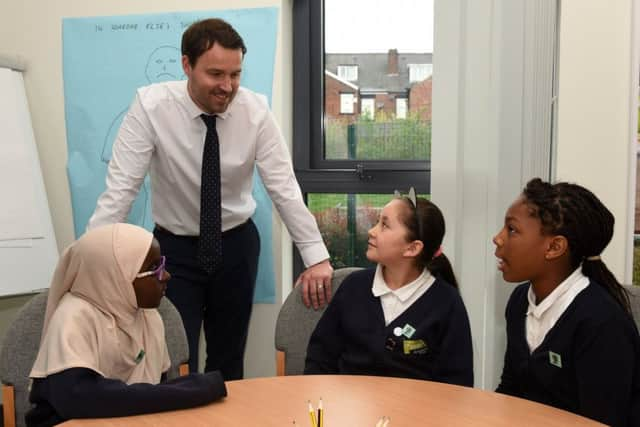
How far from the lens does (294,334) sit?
222 centimetres

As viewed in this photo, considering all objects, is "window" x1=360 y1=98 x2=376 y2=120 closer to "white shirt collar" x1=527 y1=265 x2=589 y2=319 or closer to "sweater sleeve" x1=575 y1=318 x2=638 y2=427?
"white shirt collar" x1=527 y1=265 x2=589 y2=319

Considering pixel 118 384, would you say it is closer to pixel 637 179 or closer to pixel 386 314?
pixel 386 314

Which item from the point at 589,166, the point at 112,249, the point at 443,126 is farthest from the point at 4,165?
the point at 589,166

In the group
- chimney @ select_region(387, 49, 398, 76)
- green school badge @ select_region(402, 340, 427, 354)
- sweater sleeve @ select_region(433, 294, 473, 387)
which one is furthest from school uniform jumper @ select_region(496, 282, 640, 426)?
chimney @ select_region(387, 49, 398, 76)

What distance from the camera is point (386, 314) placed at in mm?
2064

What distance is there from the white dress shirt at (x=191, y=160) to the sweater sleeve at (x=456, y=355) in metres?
0.62

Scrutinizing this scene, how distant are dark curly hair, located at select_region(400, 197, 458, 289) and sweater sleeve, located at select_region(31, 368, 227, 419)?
0.90m

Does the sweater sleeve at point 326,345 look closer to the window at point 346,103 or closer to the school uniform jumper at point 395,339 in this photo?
the school uniform jumper at point 395,339

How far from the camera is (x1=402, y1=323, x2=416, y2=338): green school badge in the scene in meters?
2.00

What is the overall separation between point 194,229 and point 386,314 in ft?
2.77

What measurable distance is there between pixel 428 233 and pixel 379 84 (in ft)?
4.31

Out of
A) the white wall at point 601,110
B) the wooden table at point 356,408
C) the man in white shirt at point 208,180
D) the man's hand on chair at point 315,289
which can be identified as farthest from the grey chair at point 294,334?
the white wall at point 601,110

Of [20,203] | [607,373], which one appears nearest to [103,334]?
[607,373]

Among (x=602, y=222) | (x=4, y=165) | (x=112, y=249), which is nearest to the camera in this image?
(x=112, y=249)
